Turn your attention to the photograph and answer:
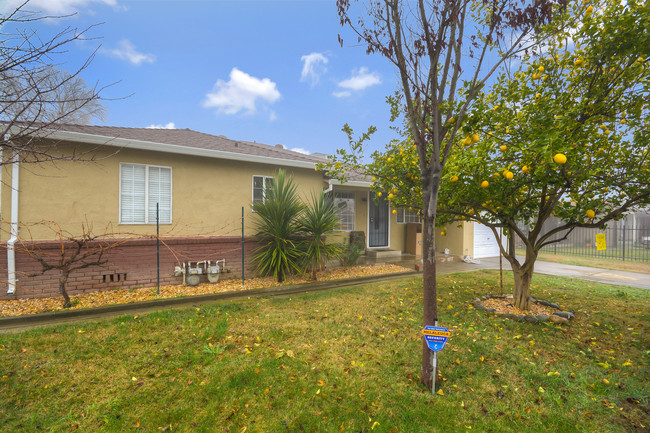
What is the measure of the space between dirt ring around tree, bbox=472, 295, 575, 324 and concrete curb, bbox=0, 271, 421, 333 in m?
2.77

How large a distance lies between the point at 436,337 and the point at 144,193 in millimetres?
6698

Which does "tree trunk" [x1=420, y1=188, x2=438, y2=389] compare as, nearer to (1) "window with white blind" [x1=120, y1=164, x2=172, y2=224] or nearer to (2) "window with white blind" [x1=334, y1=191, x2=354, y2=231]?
(1) "window with white blind" [x1=120, y1=164, x2=172, y2=224]

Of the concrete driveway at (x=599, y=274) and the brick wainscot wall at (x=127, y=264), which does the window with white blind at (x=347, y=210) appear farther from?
the concrete driveway at (x=599, y=274)

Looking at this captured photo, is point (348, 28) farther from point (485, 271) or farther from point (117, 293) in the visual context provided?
point (485, 271)

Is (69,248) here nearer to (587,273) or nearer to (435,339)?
(435,339)

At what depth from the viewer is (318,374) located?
10.3 ft

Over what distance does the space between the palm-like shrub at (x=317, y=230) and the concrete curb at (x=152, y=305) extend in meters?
0.64

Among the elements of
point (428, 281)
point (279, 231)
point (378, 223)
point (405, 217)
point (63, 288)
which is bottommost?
point (63, 288)

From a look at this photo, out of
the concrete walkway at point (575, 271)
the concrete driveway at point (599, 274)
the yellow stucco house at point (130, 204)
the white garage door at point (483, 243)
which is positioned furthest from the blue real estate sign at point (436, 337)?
the white garage door at point (483, 243)

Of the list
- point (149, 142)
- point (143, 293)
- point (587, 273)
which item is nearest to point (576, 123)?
point (149, 142)

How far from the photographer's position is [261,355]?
11.4 feet

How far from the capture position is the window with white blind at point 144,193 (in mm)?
6414

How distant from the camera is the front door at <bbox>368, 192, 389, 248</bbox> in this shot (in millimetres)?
11484

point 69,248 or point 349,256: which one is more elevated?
point 69,248
